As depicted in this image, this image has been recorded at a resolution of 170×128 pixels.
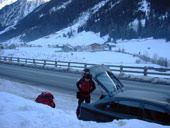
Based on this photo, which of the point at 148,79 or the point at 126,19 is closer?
the point at 148,79

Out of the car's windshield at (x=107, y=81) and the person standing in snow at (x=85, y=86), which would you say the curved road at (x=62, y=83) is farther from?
the car's windshield at (x=107, y=81)

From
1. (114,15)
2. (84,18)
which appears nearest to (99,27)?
(114,15)

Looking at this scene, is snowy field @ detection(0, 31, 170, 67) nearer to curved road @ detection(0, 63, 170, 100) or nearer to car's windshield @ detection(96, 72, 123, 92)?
curved road @ detection(0, 63, 170, 100)

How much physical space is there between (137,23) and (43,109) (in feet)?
367

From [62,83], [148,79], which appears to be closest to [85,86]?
[62,83]

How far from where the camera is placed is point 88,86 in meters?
5.75

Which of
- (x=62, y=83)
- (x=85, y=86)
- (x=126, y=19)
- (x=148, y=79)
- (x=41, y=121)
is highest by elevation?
(x=126, y=19)

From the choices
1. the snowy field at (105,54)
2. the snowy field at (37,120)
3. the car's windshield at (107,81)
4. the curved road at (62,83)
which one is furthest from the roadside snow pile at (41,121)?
the snowy field at (105,54)

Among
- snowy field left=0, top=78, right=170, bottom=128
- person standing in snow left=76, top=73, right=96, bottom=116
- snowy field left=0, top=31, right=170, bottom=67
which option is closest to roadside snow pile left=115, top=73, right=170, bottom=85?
Result: person standing in snow left=76, top=73, right=96, bottom=116

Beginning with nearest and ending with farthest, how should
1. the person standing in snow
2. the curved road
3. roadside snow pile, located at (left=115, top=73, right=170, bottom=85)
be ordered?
the person standing in snow → the curved road → roadside snow pile, located at (left=115, top=73, right=170, bottom=85)

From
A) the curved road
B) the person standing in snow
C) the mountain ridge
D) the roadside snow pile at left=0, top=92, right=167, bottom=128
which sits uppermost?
the mountain ridge

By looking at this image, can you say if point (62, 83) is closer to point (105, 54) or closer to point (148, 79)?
point (148, 79)

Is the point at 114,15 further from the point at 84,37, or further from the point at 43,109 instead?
the point at 43,109

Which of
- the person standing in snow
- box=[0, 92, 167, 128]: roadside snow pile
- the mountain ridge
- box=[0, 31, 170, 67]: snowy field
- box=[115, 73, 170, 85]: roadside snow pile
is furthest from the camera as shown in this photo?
the mountain ridge
